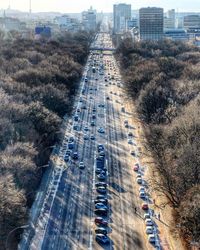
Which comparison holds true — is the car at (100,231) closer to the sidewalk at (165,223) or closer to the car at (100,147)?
the sidewalk at (165,223)

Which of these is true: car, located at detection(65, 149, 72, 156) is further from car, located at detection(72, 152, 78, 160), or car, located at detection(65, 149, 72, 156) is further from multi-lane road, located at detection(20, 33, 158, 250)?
car, located at detection(72, 152, 78, 160)

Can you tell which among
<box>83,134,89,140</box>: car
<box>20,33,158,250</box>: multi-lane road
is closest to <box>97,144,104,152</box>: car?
<box>20,33,158,250</box>: multi-lane road

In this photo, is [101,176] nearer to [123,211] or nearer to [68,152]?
[123,211]

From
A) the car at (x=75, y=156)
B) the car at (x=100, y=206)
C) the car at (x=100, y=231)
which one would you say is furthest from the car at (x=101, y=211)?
the car at (x=75, y=156)

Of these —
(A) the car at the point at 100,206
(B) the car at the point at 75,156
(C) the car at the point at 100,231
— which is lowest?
(C) the car at the point at 100,231

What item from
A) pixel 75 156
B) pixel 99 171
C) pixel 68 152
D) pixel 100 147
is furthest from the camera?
pixel 100 147

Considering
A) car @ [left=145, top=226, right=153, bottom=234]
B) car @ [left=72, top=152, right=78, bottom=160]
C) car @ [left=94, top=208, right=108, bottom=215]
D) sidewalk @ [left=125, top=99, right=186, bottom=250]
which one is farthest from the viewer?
car @ [left=72, top=152, right=78, bottom=160]

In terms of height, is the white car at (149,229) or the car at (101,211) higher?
the car at (101,211)

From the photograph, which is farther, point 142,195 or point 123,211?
point 142,195

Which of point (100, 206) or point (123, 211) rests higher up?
point (100, 206)

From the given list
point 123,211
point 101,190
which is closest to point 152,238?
point 123,211
